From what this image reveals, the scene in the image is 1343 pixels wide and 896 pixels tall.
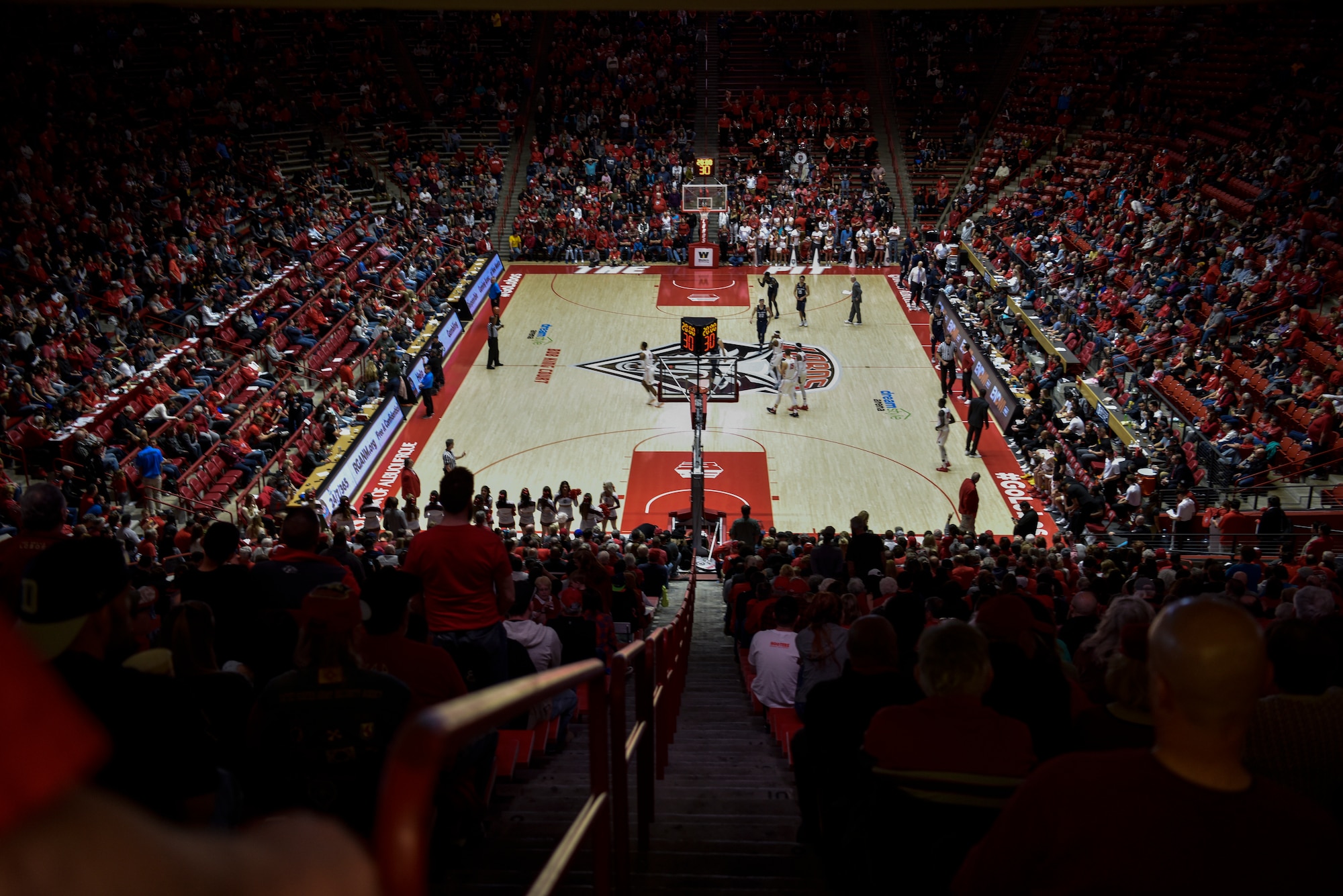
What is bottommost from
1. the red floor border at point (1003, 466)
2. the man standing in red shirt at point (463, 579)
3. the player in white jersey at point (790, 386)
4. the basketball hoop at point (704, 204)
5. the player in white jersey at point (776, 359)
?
the man standing in red shirt at point (463, 579)

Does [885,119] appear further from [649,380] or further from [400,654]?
[400,654]

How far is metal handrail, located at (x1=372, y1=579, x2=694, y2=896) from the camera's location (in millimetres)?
1231

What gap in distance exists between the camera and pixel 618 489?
21.2 meters

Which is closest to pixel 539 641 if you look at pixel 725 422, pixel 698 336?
pixel 698 336

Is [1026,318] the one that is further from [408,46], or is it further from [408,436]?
[408,46]

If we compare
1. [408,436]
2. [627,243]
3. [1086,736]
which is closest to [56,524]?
[1086,736]

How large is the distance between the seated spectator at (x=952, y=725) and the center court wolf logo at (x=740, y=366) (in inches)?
878

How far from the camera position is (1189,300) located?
2308 cm

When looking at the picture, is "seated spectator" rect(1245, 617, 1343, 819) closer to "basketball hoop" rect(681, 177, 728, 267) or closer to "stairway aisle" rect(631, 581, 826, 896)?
"stairway aisle" rect(631, 581, 826, 896)

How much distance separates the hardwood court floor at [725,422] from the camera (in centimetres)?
2106

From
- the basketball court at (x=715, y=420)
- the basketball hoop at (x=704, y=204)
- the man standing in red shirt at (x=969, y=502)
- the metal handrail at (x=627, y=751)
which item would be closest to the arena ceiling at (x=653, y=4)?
the metal handrail at (x=627, y=751)

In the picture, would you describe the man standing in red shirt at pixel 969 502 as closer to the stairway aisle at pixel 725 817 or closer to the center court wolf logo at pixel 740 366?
the center court wolf logo at pixel 740 366

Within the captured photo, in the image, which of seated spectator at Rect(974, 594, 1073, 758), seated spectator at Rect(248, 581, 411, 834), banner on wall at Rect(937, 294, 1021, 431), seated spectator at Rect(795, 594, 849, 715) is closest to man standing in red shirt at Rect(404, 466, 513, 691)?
seated spectator at Rect(795, 594, 849, 715)

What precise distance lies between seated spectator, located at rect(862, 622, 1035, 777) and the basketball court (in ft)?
53.6
